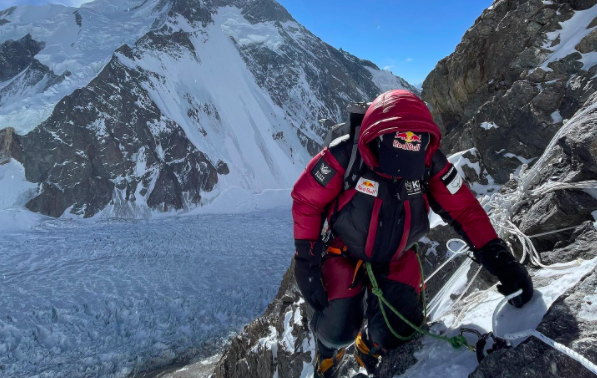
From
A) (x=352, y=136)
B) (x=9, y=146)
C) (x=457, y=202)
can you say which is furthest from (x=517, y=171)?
(x=9, y=146)

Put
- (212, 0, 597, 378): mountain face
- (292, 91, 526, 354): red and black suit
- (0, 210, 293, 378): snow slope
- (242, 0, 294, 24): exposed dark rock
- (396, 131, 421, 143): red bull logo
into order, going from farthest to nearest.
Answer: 1. (242, 0, 294, 24): exposed dark rock
2. (0, 210, 293, 378): snow slope
3. (292, 91, 526, 354): red and black suit
4. (396, 131, 421, 143): red bull logo
5. (212, 0, 597, 378): mountain face

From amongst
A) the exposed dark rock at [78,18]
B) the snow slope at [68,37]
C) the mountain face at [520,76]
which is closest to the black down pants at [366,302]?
the mountain face at [520,76]

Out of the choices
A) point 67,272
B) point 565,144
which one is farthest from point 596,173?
point 67,272

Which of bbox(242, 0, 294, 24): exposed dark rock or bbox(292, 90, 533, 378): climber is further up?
bbox(242, 0, 294, 24): exposed dark rock

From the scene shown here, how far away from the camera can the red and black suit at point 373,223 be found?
7.73 ft

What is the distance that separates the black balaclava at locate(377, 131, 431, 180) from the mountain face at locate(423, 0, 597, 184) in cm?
547

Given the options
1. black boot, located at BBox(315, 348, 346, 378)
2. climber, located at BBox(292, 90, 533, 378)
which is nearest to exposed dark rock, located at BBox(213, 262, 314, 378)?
black boot, located at BBox(315, 348, 346, 378)

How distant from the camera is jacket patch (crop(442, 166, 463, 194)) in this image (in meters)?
2.46

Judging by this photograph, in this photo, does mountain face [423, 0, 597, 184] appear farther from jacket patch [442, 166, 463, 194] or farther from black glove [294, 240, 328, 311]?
black glove [294, 240, 328, 311]

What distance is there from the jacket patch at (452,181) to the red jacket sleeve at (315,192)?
0.78 meters

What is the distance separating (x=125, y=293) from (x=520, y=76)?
24.6m

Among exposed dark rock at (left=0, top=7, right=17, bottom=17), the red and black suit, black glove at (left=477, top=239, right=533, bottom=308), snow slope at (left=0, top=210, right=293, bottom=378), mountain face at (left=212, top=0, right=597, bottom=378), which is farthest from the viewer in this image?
exposed dark rock at (left=0, top=7, right=17, bottom=17)

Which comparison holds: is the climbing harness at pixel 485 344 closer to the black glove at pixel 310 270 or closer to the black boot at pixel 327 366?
the black glove at pixel 310 270

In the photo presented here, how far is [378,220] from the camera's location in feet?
7.89
